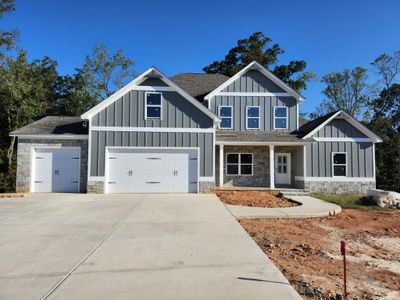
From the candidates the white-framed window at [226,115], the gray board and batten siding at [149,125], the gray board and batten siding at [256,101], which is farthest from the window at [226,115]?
the gray board and batten siding at [149,125]

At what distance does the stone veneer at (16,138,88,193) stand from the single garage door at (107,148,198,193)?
4.58 ft

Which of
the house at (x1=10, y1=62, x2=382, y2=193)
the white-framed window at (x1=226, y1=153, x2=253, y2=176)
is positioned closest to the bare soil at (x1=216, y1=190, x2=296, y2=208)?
the house at (x1=10, y1=62, x2=382, y2=193)

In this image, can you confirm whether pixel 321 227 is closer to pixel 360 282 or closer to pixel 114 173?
pixel 360 282

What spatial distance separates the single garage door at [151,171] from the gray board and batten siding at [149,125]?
0.40 meters

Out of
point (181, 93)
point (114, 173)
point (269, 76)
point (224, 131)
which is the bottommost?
point (114, 173)

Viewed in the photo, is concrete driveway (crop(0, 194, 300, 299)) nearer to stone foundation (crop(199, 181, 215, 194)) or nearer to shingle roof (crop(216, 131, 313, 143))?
stone foundation (crop(199, 181, 215, 194))

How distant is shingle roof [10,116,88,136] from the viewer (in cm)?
1381

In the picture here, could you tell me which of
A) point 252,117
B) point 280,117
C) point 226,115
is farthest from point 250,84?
point 280,117

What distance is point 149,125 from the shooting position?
44.7 ft

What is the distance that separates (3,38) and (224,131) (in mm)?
18769

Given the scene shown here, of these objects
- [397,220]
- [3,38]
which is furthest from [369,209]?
[3,38]

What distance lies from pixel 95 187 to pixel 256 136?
917cm

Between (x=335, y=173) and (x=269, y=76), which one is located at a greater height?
(x=269, y=76)

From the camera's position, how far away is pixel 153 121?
1363cm
